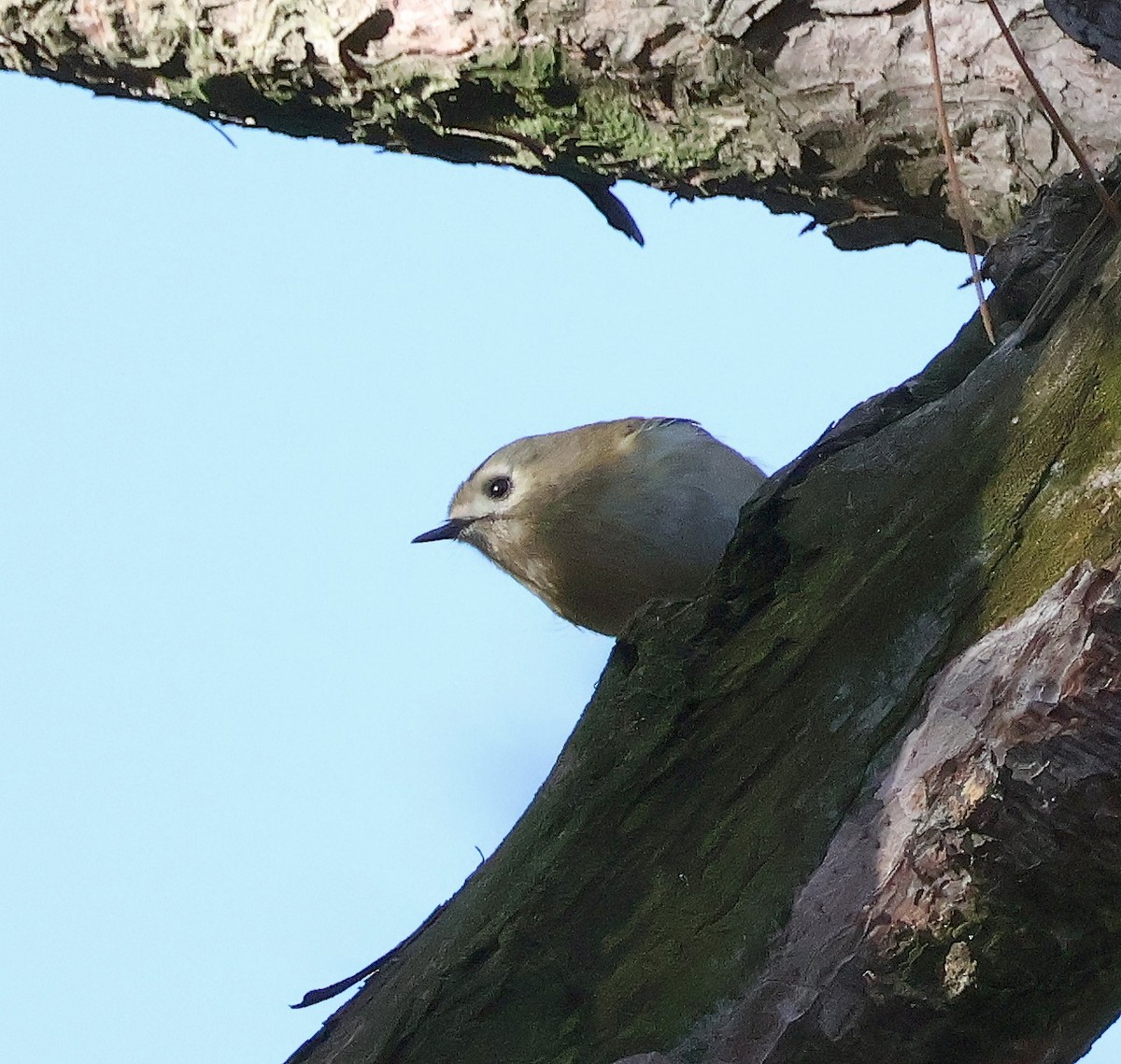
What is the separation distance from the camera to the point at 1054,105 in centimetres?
266

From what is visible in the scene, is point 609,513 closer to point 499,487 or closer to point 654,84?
point 499,487

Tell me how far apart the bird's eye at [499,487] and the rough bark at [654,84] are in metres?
1.13

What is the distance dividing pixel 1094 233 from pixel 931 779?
0.82m

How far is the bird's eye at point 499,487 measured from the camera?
176 inches

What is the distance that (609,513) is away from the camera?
3855 millimetres

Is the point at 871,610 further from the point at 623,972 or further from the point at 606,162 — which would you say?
the point at 606,162

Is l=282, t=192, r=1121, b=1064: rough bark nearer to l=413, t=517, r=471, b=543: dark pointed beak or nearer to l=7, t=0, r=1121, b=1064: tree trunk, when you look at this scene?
l=7, t=0, r=1121, b=1064: tree trunk

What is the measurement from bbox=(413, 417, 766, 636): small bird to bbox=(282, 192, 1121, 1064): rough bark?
150 centimetres

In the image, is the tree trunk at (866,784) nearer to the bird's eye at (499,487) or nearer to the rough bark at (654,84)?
the rough bark at (654,84)

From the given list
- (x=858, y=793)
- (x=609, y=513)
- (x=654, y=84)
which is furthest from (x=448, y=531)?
(x=858, y=793)

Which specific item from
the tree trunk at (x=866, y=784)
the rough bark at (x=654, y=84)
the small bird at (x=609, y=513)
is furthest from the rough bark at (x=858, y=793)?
the small bird at (x=609, y=513)

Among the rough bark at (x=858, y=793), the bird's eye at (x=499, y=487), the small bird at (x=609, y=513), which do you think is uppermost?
the bird's eye at (x=499, y=487)

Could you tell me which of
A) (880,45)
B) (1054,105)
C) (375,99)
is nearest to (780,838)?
(1054,105)

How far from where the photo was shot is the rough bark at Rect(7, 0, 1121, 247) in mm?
2834
